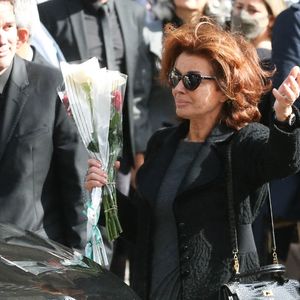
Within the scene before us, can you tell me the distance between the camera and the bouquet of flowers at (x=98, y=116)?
14.6 feet

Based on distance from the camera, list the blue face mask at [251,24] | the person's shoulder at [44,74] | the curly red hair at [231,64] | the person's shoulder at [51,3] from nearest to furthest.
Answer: the curly red hair at [231,64]
the person's shoulder at [44,74]
the blue face mask at [251,24]
the person's shoulder at [51,3]

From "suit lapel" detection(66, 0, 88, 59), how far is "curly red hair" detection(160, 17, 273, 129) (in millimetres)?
1995

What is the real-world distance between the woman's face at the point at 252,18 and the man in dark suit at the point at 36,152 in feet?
4.61

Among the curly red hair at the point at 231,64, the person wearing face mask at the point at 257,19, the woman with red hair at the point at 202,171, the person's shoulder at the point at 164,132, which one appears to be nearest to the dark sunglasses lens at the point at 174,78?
the woman with red hair at the point at 202,171

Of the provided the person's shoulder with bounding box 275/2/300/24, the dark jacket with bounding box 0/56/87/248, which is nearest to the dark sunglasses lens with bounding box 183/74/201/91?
the dark jacket with bounding box 0/56/87/248

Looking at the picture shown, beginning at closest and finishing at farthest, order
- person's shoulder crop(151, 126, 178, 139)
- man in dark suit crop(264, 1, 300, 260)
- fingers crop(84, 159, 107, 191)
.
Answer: fingers crop(84, 159, 107, 191), person's shoulder crop(151, 126, 178, 139), man in dark suit crop(264, 1, 300, 260)

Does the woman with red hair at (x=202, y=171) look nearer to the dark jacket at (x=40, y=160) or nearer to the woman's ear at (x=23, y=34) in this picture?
the dark jacket at (x=40, y=160)

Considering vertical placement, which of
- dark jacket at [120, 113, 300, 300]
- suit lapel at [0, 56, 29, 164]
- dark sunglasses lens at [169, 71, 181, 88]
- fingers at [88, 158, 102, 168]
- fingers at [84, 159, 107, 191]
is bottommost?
dark jacket at [120, 113, 300, 300]

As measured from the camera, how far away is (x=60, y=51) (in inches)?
243

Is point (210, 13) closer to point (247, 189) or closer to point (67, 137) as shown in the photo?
point (67, 137)

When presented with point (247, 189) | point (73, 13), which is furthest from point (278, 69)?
point (73, 13)

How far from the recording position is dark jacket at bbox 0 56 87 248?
4.84 metres

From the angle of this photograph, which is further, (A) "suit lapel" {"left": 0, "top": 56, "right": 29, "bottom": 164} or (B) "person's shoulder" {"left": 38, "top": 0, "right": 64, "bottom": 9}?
(B) "person's shoulder" {"left": 38, "top": 0, "right": 64, "bottom": 9}

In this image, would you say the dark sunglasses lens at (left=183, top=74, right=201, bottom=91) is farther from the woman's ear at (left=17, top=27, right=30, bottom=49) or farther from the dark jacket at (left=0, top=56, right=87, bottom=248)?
the woman's ear at (left=17, top=27, right=30, bottom=49)
